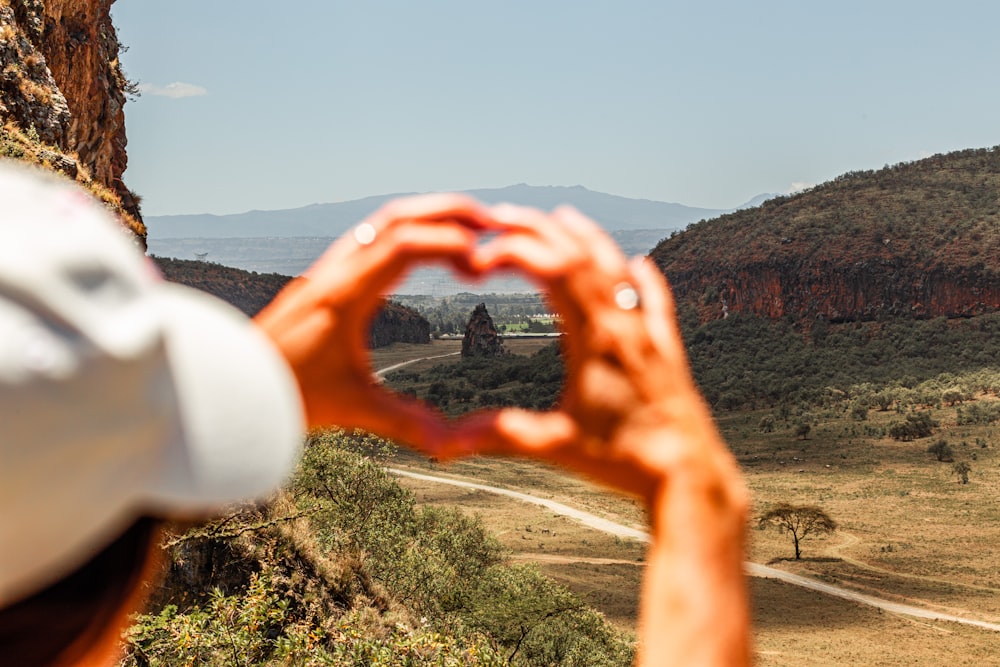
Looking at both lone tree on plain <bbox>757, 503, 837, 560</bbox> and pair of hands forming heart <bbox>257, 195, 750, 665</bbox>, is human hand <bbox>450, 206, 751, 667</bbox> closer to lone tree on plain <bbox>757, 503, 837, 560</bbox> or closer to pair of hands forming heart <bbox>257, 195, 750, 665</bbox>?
pair of hands forming heart <bbox>257, 195, 750, 665</bbox>

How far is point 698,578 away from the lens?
2.36 feet

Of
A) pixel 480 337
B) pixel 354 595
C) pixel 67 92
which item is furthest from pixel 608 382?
pixel 480 337

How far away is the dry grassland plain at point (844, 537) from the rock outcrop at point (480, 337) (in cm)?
3978

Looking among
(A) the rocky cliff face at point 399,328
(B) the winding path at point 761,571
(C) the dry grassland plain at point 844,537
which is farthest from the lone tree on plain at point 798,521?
(A) the rocky cliff face at point 399,328

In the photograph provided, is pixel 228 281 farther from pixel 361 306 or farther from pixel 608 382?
pixel 608 382

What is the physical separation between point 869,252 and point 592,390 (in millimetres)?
80403

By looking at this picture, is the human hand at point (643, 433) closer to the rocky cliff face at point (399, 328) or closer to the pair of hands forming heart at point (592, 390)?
the pair of hands forming heart at point (592, 390)

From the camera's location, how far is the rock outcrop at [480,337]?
310 ft

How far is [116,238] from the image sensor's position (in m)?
0.69

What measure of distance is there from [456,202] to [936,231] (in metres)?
81.2

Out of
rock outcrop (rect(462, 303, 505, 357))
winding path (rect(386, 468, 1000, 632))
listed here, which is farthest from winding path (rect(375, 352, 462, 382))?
winding path (rect(386, 468, 1000, 632))

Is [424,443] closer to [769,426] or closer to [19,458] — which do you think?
[19,458]

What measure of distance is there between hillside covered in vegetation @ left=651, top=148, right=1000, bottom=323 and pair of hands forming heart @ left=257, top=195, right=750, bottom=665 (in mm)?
75431

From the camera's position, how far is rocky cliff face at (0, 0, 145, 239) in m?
11.6
